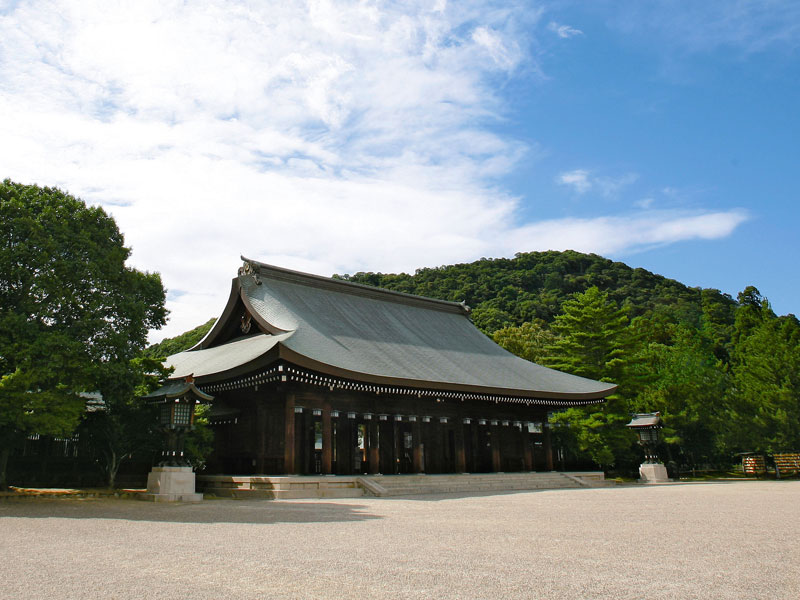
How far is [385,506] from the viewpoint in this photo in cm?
1211

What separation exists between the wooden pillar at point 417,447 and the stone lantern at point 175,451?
7.28m

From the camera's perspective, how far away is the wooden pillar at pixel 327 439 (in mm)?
16938

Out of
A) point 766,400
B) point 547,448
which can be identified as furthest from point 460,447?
point 766,400

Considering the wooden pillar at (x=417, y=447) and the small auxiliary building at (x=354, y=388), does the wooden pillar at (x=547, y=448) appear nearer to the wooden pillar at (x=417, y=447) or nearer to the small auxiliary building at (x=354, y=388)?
the small auxiliary building at (x=354, y=388)

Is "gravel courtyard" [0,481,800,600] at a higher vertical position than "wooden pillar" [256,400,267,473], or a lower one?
lower

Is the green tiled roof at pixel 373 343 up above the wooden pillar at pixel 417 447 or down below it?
above

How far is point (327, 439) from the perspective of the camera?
56.1ft

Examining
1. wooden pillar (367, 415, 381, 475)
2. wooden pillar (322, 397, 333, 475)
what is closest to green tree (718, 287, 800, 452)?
wooden pillar (367, 415, 381, 475)

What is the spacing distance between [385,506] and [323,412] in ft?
19.1

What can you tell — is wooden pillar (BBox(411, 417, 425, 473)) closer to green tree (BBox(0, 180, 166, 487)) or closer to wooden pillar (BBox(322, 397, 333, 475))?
wooden pillar (BBox(322, 397, 333, 475))

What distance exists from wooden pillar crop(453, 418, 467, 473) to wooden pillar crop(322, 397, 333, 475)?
5.04 m

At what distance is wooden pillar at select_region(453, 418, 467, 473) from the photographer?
20266 mm

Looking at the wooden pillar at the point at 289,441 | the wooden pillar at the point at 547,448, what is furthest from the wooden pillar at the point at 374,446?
the wooden pillar at the point at 547,448

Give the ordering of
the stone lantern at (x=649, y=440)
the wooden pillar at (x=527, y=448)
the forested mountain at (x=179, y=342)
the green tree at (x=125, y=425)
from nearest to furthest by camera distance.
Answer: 1. the green tree at (x=125, y=425)
2. the wooden pillar at (x=527, y=448)
3. the stone lantern at (x=649, y=440)
4. the forested mountain at (x=179, y=342)
